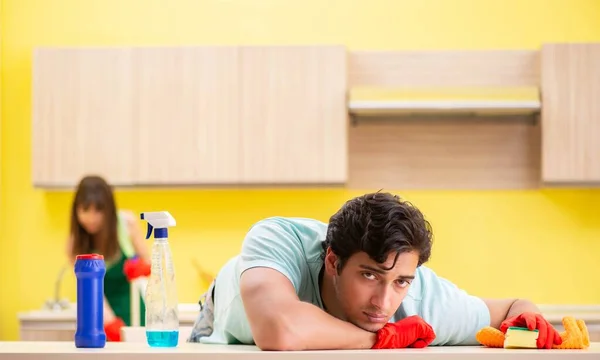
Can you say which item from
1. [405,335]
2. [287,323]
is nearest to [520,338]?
[405,335]

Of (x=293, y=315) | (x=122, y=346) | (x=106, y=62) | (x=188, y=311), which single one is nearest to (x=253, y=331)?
(x=293, y=315)

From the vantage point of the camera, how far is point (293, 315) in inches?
77.1

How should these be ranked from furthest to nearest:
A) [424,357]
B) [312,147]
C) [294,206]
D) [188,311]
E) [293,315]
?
[294,206] < [312,147] < [188,311] < [293,315] < [424,357]

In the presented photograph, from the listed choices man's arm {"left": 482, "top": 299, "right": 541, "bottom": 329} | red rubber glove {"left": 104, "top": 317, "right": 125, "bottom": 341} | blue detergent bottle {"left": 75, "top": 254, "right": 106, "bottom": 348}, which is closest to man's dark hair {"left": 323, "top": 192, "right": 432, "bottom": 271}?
man's arm {"left": 482, "top": 299, "right": 541, "bottom": 329}

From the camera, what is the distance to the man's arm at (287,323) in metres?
1.91

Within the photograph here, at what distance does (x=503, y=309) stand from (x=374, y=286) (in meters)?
0.50

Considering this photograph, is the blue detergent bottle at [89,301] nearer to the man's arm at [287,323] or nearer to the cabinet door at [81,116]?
the man's arm at [287,323]

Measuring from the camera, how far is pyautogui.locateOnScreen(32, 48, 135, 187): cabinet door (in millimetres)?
5133

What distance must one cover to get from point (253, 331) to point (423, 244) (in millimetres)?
408

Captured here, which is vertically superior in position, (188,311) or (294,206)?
(294,206)

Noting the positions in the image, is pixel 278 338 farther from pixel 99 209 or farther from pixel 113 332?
pixel 99 209

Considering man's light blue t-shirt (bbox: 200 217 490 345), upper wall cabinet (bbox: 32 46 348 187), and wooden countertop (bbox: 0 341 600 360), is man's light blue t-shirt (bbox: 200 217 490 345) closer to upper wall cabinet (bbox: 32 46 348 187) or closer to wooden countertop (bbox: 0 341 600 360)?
wooden countertop (bbox: 0 341 600 360)

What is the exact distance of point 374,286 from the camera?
2068 millimetres

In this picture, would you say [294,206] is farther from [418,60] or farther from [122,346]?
[122,346]
